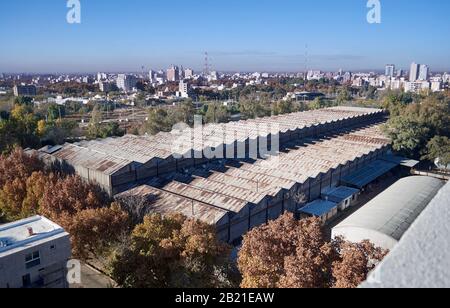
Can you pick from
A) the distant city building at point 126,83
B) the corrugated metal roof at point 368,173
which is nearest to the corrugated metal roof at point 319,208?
the corrugated metal roof at point 368,173

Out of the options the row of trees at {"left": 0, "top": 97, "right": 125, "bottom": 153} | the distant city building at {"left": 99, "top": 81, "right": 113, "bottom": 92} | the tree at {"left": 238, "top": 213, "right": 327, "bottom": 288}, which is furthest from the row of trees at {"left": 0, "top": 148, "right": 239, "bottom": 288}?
the distant city building at {"left": 99, "top": 81, "right": 113, "bottom": 92}

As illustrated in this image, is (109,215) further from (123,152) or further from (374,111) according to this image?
(374,111)

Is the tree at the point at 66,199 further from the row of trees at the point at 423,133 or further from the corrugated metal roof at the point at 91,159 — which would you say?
the row of trees at the point at 423,133

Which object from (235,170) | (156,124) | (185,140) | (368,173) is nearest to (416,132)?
(368,173)

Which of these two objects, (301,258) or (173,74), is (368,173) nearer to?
(301,258)

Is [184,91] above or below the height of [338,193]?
above
